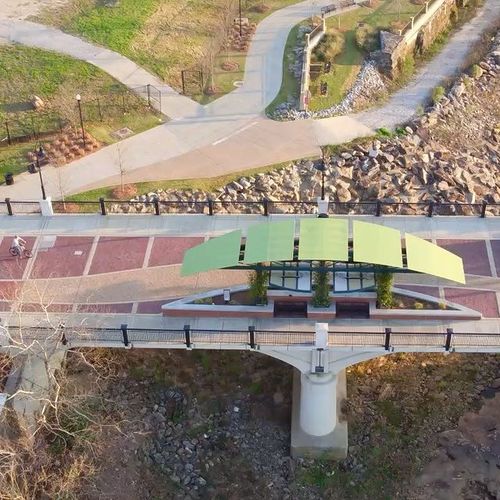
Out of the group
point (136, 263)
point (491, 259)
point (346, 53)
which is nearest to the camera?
point (491, 259)

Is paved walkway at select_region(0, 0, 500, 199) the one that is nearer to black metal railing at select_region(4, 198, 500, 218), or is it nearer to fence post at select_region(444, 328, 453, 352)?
black metal railing at select_region(4, 198, 500, 218)

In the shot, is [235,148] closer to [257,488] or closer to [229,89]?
[229,89]

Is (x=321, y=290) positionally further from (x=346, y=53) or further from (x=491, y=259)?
(x=346, y=53)

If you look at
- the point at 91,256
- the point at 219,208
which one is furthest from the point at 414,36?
the point at 91,256

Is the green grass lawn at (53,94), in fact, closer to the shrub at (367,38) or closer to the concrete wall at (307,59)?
the concrete wall at (307,59)

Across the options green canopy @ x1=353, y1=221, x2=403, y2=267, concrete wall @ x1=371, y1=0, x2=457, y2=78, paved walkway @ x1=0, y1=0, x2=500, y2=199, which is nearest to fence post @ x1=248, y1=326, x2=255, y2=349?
green canopy @ x1=353, y1=221, x2=403, y2=267

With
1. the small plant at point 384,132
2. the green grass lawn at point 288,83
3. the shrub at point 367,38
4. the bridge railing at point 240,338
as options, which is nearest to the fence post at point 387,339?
the bridge railing at point 240,338
